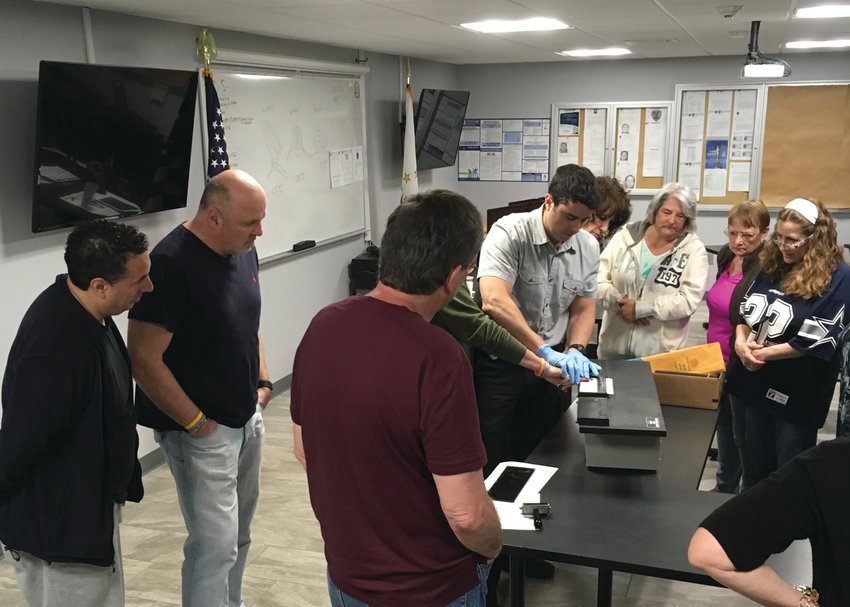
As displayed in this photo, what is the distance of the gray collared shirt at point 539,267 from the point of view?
262 centimetres

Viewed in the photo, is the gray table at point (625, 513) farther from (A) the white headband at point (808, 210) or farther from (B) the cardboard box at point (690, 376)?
(A) the white headband at point (808, 210)

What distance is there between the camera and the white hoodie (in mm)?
Result: 3162

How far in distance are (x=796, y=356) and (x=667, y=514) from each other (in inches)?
41.8

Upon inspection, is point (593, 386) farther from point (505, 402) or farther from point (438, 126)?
point (438, 126)

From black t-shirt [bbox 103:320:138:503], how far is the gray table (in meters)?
0.99

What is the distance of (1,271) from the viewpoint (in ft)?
10.1

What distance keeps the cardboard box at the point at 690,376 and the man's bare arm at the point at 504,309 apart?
518 millimetres

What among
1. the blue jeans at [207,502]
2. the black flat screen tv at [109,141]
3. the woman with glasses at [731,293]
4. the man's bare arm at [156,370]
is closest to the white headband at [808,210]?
the woman with glasses at [731,293]

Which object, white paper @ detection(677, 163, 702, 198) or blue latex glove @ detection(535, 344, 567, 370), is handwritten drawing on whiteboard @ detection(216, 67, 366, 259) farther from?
white paper @ detection(677, 163, 702, 198)

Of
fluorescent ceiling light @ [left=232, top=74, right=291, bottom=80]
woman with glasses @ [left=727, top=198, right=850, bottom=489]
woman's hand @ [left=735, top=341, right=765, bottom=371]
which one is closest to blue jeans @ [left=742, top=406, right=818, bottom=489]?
woman with glasses @ [left=727, top=198, right=850, bottom=489]

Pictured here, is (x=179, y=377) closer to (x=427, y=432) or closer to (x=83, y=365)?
(x=83, y=365)

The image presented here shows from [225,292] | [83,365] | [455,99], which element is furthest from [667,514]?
[455,99]

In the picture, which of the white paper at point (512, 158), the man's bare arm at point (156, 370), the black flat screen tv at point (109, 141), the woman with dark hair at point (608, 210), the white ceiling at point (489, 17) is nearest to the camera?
the man's bare arm at point (156, 370)

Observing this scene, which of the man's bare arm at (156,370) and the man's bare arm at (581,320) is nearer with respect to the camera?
the man's bare arm at (156,370)
